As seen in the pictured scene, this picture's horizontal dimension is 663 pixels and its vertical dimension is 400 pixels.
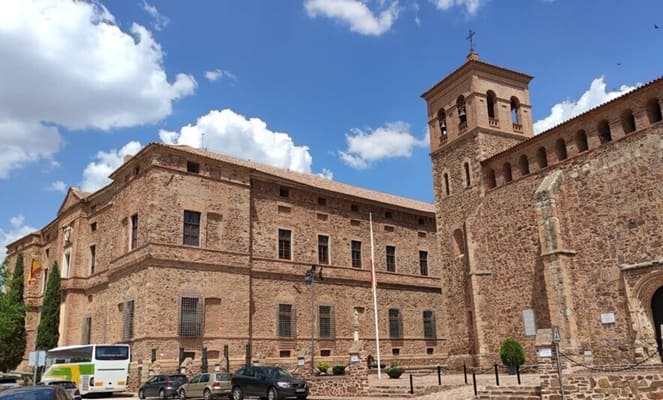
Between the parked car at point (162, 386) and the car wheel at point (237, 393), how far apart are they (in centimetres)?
359

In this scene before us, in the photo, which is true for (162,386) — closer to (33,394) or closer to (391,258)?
(33,394)

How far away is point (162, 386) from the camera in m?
23.6

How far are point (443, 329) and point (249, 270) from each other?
1581cm

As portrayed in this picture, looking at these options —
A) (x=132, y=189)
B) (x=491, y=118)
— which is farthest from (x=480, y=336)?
(x=132, y=189)

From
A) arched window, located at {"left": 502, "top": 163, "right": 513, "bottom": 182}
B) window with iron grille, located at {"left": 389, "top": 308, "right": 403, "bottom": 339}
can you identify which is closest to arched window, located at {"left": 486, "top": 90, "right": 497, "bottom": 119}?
arched window, located at {"left": 502, "top": 163, "right": 513, "bottom": 182}

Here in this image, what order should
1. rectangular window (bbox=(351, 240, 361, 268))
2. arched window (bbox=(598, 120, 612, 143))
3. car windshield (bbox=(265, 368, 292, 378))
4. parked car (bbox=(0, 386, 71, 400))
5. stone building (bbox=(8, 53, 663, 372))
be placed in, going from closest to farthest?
parked car (bbox=(0, 386, 71, 400)), car windshield (bbox=(265, 368, 292, 378)), stone building (bbox=(8, 53, 663, 372)), arched window (bbox=(598, 120, 612, 143)), rectangular window (bbox=(351, 240, 361, 268))

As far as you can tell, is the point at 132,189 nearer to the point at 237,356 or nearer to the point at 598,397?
the point at 237,356

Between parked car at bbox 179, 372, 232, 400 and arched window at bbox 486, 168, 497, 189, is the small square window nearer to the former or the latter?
parked car at bbox 179, 372, 232, 400

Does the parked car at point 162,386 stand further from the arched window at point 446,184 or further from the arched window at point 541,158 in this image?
the arched window at point 541,158

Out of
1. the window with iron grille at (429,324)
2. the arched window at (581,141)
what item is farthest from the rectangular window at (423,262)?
the arched window at (581,141)

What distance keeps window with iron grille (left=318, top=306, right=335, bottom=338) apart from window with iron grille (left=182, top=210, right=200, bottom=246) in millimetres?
8756

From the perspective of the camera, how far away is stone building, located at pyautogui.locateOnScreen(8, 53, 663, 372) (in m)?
21.6

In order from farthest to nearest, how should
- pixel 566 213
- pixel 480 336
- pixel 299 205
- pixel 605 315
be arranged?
pixel 299 205 < pixel 480 336 < pixel 566 213 < pixel 605 315

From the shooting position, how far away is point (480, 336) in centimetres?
2648
